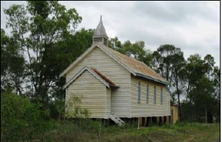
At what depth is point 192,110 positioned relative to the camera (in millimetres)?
45062

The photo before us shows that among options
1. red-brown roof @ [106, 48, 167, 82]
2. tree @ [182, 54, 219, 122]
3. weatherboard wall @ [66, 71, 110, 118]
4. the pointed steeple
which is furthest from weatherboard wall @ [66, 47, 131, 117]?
tree @ [182, 54, 219, 122]

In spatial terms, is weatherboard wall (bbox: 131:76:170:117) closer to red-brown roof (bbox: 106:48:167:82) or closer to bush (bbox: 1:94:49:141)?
red-brown roof (bbox: 106:48:167:82)

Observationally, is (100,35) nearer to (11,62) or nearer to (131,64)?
(131,64)

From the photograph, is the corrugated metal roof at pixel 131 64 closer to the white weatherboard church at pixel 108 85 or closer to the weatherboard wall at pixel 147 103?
the white weatherboard church at pixel 108 85

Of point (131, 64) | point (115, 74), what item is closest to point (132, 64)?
point (131, 64)

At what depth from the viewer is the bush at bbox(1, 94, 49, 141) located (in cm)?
951

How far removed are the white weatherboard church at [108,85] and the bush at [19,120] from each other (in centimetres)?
779

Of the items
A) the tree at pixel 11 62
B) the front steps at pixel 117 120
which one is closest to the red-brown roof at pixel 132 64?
the front steps at pixel 117 120

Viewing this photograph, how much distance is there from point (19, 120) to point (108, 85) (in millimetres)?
9353

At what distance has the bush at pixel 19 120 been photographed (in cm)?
951

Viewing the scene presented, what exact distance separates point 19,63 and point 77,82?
14.4 meters

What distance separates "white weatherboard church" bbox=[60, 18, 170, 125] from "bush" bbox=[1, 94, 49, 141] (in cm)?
779

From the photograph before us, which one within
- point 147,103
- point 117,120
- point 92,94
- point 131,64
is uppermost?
point 131,64

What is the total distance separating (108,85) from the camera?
61.7 feet
